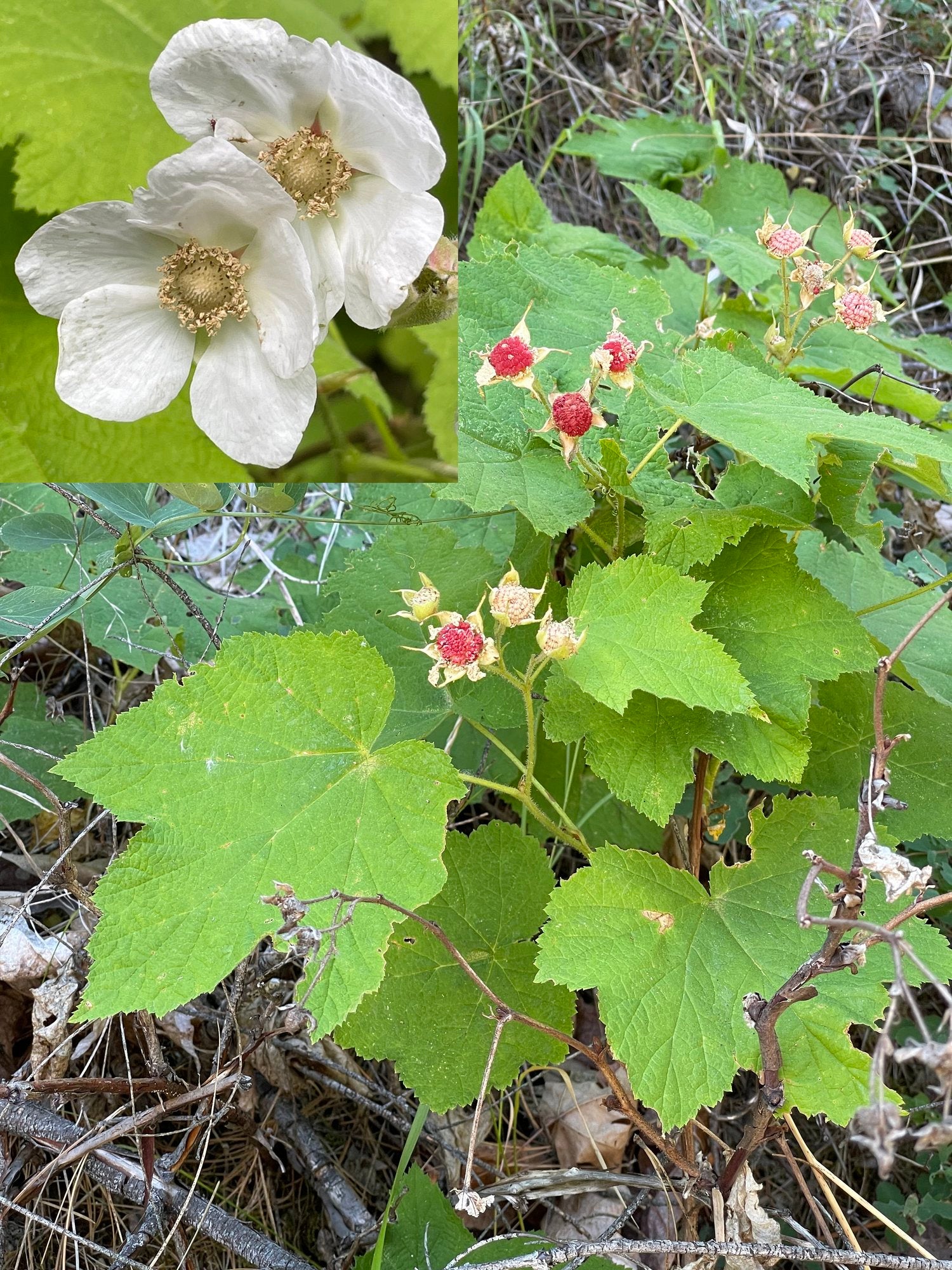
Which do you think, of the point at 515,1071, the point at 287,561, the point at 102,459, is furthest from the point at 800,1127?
the point at 102,459

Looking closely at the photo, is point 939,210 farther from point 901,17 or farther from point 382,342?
point 382,342

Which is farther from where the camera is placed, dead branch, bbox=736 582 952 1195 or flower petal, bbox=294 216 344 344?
flower petal, bbox=294 216 344 344

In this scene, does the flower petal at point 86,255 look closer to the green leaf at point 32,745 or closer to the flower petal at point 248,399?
the flower petal at point 248,399

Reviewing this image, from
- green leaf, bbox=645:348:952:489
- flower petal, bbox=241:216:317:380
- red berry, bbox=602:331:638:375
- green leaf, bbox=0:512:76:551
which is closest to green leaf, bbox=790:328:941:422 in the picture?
green leaf, bbox=645:348:952:489

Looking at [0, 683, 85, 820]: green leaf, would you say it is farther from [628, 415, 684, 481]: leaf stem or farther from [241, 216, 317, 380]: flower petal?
[628, 415, 684, 481]: leaf stem

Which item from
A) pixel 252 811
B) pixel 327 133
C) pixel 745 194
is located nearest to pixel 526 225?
pixel 745 194

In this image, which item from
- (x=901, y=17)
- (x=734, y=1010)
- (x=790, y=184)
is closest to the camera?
(x=734, y=1010)

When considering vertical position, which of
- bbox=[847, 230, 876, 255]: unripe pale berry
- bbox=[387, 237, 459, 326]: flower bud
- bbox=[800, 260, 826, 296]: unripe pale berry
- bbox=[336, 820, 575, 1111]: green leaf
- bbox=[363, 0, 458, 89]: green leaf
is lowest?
bbox=[336, 820, 575, 1111]: green leaf

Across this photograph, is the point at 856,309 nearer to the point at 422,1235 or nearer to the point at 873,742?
the point at 873,742
